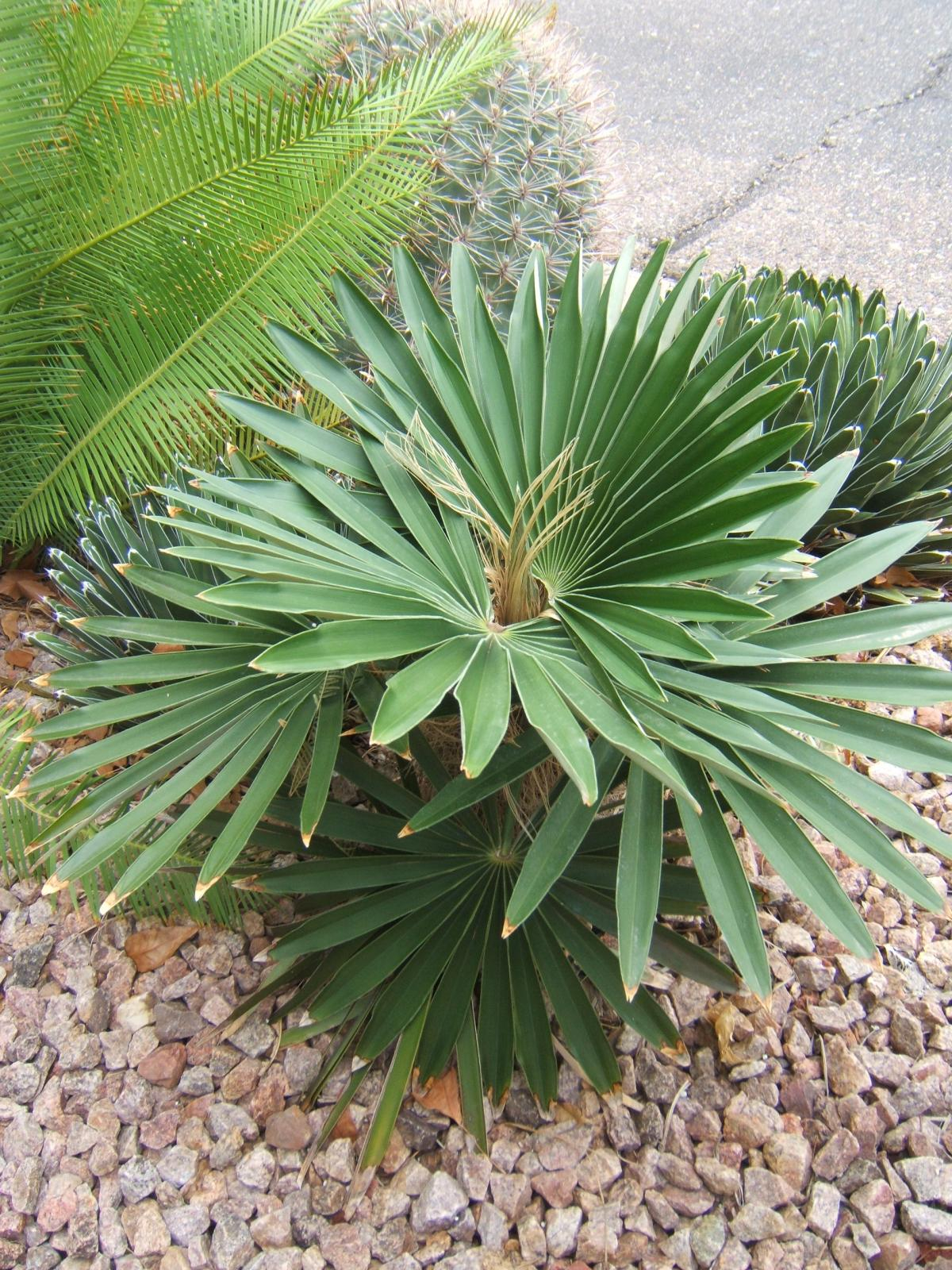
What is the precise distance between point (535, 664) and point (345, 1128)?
768mm

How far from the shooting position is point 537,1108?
134 centimetres

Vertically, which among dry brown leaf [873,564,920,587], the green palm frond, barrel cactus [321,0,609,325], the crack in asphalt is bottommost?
the green palm frond

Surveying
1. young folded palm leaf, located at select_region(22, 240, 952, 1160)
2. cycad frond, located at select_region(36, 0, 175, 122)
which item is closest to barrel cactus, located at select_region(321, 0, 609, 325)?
cycad frond, located at select_region(36, 0, 175, 122)

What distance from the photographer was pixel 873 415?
1.87 metres

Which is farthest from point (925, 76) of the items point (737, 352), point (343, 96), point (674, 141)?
point (737, 352)

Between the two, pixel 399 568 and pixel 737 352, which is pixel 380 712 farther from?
pixel 737 352

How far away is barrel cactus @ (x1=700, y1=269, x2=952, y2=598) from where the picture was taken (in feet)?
6.03

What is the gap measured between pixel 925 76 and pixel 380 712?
5.25 metres

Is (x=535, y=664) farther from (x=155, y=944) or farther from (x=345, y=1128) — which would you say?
(x=155, y=944)

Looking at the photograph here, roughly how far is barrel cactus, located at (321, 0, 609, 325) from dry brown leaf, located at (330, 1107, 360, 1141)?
1.73 meters

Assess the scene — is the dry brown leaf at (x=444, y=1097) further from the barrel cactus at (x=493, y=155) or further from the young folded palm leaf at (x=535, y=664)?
the barrel cactus at (x=493, y=155)

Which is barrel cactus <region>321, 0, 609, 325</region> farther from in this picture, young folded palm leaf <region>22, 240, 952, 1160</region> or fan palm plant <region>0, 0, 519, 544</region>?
young folded palm leaf <region>22, 240, 952, 1160</region>

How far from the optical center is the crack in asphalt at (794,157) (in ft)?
12.6

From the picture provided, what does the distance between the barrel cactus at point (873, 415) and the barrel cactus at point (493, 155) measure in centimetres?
67
